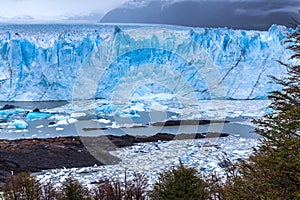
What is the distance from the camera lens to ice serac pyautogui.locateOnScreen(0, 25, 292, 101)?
16.4 m

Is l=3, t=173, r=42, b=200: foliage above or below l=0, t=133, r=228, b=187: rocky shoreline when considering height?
above

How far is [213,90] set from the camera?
16.9 m

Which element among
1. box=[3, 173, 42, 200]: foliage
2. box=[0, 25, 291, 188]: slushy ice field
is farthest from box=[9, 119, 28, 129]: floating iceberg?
box=[3, 173, 42, 200]: foliage

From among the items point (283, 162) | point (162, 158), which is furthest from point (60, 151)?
point (283, 162)

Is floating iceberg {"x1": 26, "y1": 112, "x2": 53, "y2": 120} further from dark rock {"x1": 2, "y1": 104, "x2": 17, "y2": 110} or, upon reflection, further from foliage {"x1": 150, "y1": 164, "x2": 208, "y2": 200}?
foliage {"x1": 150, "y1": 164, "x2": 208, "y2": 200}

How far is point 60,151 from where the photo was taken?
393 inches

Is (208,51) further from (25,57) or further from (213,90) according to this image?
(25,57)

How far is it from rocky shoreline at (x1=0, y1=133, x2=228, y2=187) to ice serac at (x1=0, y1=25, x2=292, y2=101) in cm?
549

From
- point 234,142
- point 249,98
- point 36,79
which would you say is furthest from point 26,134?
point 249,98

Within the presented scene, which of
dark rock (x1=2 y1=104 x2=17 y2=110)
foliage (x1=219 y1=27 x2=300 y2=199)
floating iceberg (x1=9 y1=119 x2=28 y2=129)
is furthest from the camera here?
dark rock (x1=2 y1=104 x2=17 y2=110)

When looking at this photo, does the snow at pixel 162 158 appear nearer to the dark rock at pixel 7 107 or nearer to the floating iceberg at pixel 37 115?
the floating iceberg at pixel 37 115

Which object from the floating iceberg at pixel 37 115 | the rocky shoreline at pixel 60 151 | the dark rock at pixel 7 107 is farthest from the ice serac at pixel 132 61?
the rocky shoreline at pixel 60 151

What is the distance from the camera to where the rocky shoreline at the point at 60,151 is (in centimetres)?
891

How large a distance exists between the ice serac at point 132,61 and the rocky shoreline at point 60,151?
5494 millimetres
